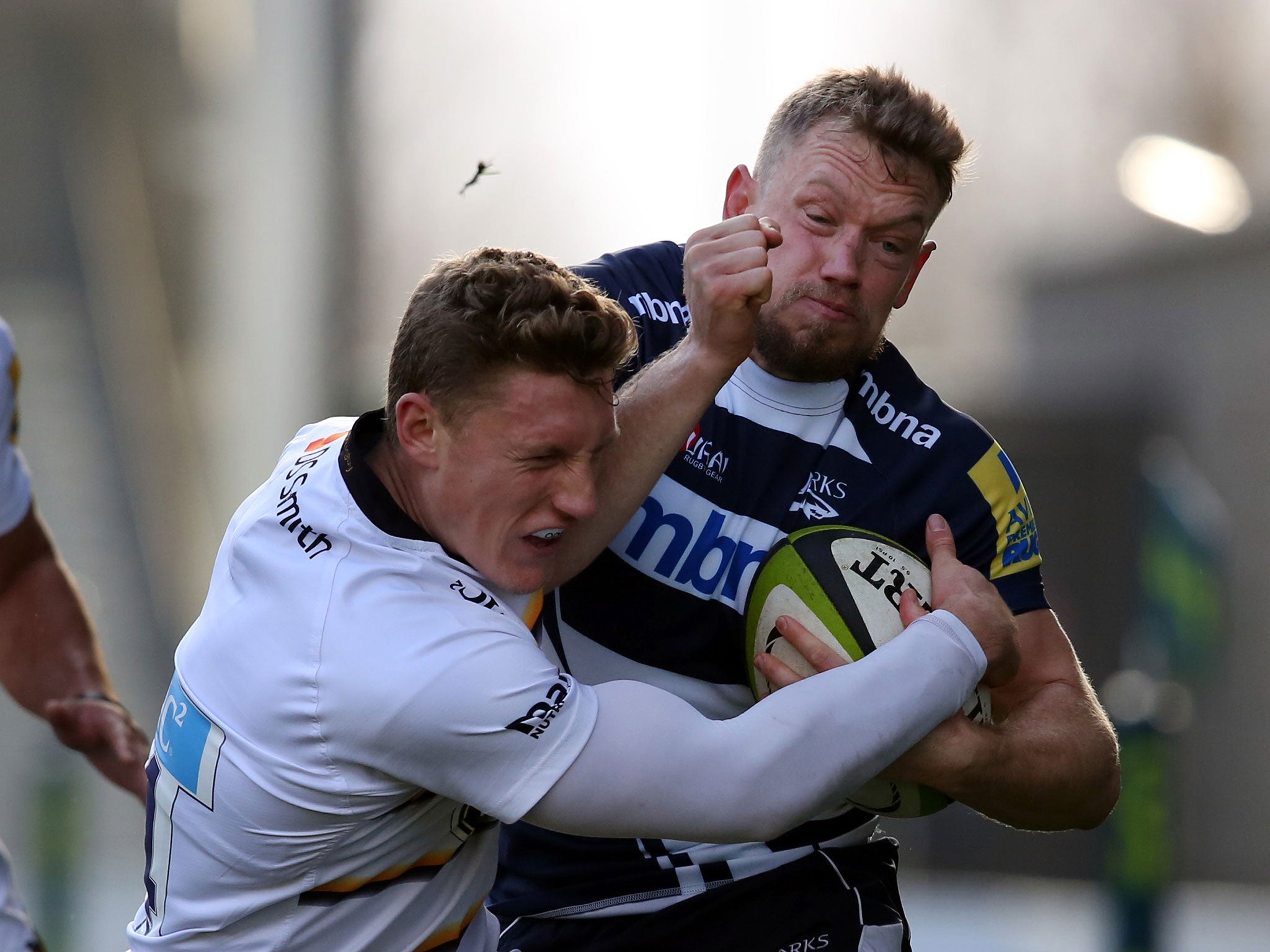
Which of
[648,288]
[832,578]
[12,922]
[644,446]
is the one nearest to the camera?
[644,446]

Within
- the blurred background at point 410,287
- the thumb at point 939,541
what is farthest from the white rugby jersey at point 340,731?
the blurred background at point 410,287

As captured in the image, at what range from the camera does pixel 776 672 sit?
2.01m

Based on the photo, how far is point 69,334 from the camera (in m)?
10.5

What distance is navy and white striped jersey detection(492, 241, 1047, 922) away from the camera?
2.27 meters

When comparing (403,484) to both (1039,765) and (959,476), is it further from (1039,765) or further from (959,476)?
(1039,765)

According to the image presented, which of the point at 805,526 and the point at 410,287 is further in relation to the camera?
the point at 410,287

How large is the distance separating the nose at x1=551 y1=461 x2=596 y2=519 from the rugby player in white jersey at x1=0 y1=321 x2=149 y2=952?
1.51 m

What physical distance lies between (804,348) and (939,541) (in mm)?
446

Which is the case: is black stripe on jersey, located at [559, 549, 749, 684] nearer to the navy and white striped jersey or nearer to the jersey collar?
the navy and white striped jersey

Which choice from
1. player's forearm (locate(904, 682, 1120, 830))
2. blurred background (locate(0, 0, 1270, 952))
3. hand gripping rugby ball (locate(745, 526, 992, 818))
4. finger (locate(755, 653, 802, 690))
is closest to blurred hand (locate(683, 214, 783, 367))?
hand gripping rugby ball (locate(745, 526, 992, 818))

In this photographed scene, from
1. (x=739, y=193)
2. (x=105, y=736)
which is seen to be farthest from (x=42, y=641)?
(x=739, y=193)

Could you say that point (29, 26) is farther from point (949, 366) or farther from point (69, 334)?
point (949, 366)

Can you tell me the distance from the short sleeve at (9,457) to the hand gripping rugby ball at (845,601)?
196cm

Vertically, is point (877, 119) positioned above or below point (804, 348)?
above
